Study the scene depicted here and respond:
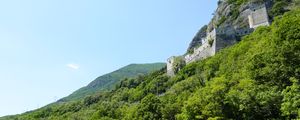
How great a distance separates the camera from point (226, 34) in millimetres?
121500

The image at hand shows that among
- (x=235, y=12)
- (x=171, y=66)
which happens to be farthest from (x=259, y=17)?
(x=171, y=66)

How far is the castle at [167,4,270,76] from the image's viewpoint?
11919 cm

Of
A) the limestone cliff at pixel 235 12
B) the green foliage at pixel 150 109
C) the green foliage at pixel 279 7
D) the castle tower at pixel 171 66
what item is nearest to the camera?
the green foliage at pixel 150 109

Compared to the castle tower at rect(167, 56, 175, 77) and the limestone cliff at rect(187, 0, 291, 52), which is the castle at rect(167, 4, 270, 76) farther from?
the castle tower at rect(167, 56, 175, 77)

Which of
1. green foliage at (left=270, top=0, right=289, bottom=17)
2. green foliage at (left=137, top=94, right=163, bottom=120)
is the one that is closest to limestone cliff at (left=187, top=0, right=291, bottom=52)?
green foliage at (left=270, top=0, right=289, bottom=17)

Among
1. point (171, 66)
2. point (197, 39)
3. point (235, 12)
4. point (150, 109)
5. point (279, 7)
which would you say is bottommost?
point (150, 109)

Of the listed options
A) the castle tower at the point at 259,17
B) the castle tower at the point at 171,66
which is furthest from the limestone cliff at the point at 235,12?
the castle tower at the point at 171,66

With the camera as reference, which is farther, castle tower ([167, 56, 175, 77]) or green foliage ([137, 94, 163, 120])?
castle tower ([167, 56, 175, 77])

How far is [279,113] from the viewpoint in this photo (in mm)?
43938

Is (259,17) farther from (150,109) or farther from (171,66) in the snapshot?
(150,109)

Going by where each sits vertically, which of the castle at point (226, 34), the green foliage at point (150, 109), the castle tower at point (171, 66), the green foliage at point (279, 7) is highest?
the green foliage at point (279, 7)

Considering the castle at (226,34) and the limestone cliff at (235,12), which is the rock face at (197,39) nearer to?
the limestone cliff at (235,12)

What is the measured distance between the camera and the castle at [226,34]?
4692 inches

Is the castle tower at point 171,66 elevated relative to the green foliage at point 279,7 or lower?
lower
